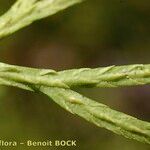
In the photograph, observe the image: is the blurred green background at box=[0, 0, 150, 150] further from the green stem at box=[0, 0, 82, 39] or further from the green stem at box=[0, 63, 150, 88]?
the green stem at box=[0, 63, 150, 88]

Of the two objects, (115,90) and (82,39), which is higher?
(82,39)

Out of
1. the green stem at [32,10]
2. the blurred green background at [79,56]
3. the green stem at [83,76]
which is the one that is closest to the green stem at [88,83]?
the green stem at [83,76]

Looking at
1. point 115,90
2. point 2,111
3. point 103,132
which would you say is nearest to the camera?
point 2,111

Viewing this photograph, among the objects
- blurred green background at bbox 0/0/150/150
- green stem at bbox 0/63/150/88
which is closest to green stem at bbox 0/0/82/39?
green stem at bbox 0/63/150/88

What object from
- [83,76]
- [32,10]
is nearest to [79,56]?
[32,10]

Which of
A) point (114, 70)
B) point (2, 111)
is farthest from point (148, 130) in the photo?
point (2, 111)

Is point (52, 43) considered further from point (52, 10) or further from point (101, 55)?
point (52, 10)

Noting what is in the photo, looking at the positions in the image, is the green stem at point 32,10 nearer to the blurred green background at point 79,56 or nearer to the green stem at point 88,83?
the green stem at point 88,83

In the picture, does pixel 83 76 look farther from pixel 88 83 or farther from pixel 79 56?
pixel 79 56
